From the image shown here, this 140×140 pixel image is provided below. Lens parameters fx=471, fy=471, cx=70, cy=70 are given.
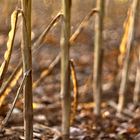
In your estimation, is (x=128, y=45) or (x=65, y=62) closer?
(x=65, y=62)

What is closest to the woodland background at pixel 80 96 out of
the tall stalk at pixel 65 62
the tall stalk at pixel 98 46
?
the tall stalk at pixel 65 62

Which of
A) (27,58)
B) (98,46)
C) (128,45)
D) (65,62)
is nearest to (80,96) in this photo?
(128,45)

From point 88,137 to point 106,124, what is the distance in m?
0.27

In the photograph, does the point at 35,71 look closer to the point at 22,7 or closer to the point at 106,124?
the point at 106,124

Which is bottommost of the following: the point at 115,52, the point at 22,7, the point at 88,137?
the point at 88,137

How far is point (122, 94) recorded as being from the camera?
2.74 meters

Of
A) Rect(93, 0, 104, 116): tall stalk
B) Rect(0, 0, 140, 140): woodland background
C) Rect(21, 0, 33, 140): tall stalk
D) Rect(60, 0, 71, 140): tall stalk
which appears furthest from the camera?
Rect(93, 0, 104, 116): tall stalk

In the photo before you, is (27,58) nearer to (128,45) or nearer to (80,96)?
(128,45)

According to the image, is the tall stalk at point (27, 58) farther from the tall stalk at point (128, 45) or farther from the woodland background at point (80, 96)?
the tall stalk at point (128, 45)

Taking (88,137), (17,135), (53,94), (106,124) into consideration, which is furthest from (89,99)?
(17,135)

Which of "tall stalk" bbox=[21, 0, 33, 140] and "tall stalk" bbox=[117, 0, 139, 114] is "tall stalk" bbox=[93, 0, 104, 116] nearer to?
"tall stalk" bbox=[117, 0, 139, 114]

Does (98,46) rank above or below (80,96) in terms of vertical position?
above

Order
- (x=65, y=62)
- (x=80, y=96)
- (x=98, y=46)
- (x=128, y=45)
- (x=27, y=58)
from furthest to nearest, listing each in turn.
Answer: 1. (x=80, y=96)
2. (x=128, y=45)
3. (x=98, y=46)
4. (x=65, y=62)
5. (x=27, y=58)

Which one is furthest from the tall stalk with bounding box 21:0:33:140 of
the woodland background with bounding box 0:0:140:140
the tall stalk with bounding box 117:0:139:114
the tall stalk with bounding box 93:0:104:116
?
the tall stalk with bounding box 117:0:139:114
